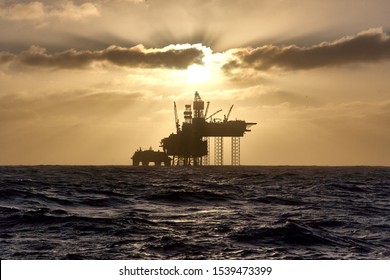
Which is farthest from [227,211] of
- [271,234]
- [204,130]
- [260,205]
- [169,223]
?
[204,130]

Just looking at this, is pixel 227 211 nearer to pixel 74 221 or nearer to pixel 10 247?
pixel 74 221

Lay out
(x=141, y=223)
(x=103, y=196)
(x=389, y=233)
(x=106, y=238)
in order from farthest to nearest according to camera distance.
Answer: (x=103, y=196), (x=141, y=223), (x=389, y=233), (x=106, y=238)

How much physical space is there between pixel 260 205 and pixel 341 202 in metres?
6.63

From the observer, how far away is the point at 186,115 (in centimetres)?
19938

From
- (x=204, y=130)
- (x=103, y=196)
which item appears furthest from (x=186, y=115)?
(x=103, y=196)

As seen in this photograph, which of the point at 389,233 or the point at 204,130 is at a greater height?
the point at 204,130

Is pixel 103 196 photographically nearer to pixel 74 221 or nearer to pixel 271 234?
pixel 74 221

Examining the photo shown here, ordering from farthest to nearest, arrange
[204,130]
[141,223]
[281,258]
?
1. [204,130]
2. [141,223]
3. [281,258]

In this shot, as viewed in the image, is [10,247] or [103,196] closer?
[10,247]

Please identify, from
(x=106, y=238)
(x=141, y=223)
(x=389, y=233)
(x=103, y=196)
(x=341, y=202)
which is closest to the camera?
(x=106, y=238)

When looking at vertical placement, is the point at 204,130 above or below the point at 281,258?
above

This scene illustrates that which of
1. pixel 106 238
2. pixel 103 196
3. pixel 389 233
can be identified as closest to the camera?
pixel 106 238

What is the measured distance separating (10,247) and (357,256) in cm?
1175

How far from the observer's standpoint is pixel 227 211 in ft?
103
